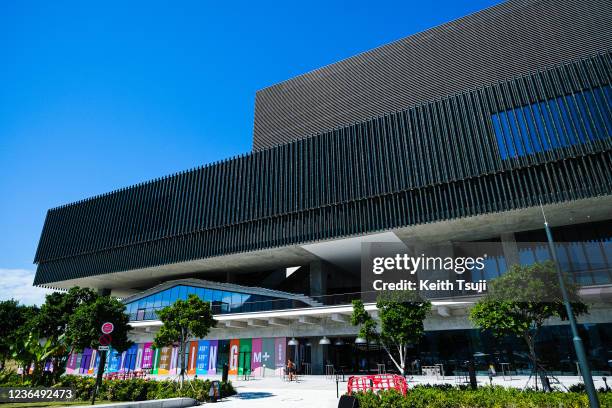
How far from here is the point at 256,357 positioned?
3669cm

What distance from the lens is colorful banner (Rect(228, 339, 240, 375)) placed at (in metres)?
37.3

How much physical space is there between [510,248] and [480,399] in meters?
22.3

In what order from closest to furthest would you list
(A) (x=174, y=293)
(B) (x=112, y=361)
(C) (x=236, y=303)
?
(C) (x=236, y=303), (A) (x=174, y=293), (B) (x=112, y=361)

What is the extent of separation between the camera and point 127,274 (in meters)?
47.8

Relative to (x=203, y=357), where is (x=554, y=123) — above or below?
above

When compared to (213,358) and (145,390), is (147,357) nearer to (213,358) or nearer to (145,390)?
(213,358)

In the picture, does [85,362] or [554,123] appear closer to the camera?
[554,123]

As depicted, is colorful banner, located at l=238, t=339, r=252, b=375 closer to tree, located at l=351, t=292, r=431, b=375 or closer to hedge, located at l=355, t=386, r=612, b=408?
tree, located at l=351, t=292, r=431, b=375

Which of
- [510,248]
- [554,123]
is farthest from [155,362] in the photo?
[554,123]

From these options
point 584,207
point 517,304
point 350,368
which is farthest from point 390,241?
point 517,304

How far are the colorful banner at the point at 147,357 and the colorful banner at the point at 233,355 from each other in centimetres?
1026

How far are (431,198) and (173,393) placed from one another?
22.7m

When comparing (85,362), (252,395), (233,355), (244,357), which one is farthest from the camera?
(85,362)

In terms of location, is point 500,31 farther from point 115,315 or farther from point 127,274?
point 127,274
